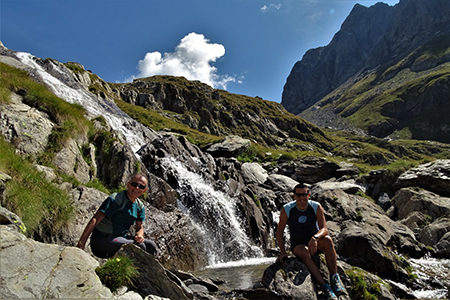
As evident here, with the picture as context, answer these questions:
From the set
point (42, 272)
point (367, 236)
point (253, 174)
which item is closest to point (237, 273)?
point (367, 236)

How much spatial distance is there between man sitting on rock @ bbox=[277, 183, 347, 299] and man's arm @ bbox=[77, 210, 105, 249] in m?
4.53

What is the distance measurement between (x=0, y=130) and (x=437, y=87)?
203m

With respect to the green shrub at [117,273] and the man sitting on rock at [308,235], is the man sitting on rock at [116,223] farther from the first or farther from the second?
the man sitting on rock at [308,235]

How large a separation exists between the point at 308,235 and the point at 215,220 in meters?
10.2

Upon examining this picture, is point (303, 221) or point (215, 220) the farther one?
point (215, 220)

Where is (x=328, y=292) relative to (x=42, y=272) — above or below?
below

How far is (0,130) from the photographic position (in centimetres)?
912

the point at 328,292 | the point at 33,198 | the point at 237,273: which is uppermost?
the point at 33,198

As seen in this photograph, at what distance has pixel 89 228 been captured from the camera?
525 cm

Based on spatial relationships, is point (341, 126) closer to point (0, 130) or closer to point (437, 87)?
point (437, 87)

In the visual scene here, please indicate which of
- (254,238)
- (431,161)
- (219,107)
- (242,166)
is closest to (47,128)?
(254,238)

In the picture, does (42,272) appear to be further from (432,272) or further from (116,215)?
(432,272)

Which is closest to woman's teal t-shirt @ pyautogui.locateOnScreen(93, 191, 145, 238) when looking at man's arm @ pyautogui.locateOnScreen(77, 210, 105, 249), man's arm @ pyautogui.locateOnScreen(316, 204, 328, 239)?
man's arm @ pyautogui.locateOnScreen(77, 210, 105, 249)

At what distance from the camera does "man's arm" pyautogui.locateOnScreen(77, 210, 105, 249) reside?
4992mm
